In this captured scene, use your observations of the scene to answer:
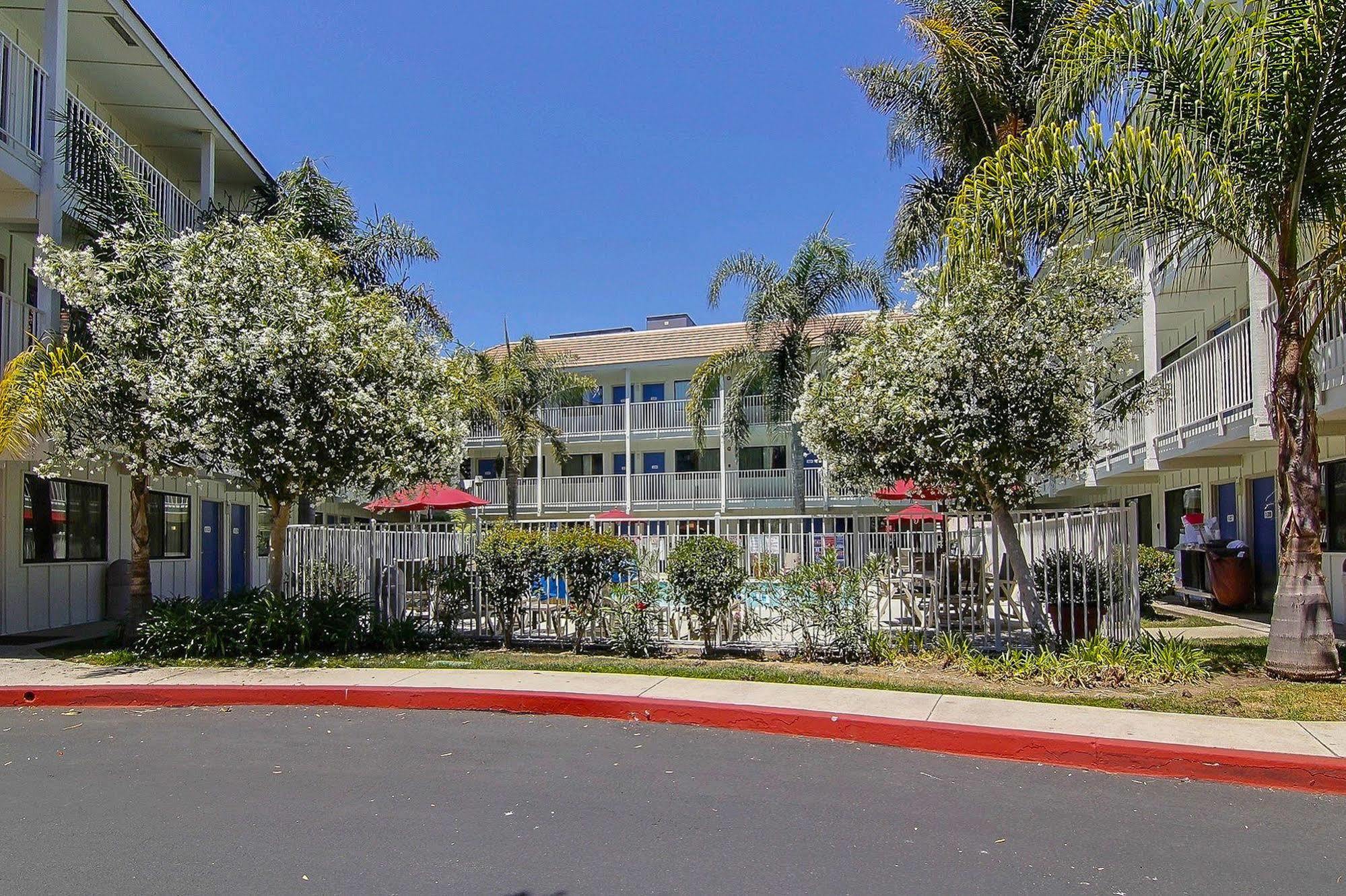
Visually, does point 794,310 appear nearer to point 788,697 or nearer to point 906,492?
point 906,492

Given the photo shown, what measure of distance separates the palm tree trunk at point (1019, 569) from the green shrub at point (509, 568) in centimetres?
508

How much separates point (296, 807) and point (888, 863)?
3.37m

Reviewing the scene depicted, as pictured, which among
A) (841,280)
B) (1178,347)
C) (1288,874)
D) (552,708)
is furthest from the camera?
(841,280)

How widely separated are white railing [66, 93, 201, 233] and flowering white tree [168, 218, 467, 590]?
8.21ft

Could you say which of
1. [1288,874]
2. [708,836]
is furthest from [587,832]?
[1288,874]

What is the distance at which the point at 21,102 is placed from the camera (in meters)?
12.6

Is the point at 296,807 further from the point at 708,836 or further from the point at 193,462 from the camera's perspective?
the point at 193,462

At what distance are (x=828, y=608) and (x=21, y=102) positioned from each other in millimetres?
11761

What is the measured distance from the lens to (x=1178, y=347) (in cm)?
2194

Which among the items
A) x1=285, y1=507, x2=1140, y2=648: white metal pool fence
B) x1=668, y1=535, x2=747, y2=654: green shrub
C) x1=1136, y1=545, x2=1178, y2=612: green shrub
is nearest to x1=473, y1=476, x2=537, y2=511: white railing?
x1=1136, y1=545, x2=1178, y2=612: green shrub

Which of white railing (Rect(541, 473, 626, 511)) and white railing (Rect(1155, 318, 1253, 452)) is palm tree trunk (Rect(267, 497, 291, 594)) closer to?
white railing (Rect(1155, 318, 1253, 452))

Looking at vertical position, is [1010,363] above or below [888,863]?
above

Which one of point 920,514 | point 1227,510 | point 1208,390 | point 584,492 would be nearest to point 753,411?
point 584,492

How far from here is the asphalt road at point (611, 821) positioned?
15.3 ft
